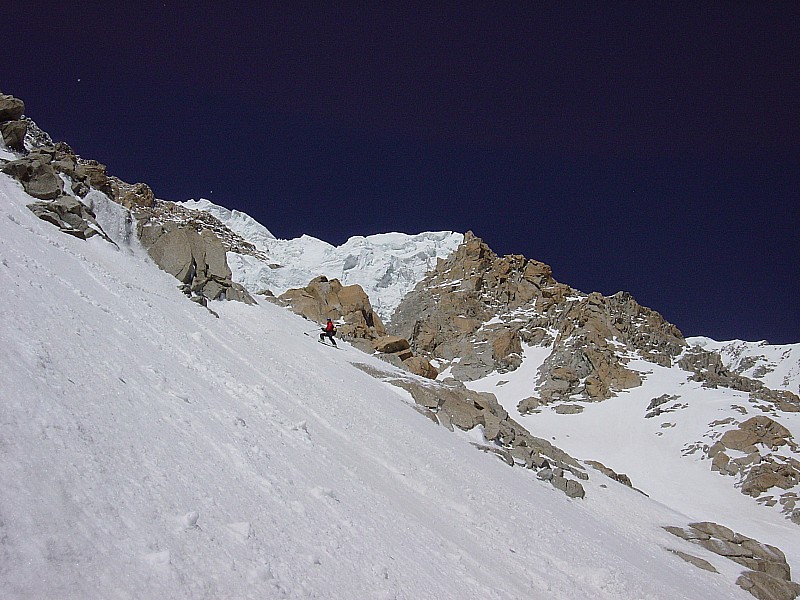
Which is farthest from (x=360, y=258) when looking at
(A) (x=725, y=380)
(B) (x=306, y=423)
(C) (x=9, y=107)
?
(B) (x=306, y=423)

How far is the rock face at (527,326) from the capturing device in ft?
300

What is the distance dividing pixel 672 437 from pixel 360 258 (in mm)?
95465

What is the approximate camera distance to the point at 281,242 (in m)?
163

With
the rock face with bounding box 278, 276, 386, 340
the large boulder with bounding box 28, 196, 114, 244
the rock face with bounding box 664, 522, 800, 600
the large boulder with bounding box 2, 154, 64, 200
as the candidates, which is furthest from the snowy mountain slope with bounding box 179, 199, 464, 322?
the rock face with bounding box 664, 522, 800, 600

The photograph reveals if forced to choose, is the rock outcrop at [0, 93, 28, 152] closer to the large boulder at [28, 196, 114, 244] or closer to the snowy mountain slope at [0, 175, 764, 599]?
the large boulder at [28, 196, 114, 244]

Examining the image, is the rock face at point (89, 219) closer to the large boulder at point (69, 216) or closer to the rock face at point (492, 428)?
the large boulder at point (69, 216)

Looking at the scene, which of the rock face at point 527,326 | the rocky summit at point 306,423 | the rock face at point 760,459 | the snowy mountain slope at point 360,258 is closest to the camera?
the rocky summit at point 306,423

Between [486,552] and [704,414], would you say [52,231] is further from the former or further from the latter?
[704,414]

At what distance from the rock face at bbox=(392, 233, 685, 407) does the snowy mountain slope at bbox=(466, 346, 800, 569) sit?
4.95 meters

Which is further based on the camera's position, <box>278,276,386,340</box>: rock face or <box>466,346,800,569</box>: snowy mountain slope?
<box>278,276,386,340</box>: rock face

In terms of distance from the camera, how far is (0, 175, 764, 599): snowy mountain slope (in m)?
4.84

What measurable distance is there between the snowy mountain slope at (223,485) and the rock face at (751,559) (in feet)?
2.80

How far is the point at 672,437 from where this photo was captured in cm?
6309

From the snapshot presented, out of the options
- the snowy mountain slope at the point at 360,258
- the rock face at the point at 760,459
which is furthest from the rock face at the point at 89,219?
the snowy mountain slope at the point at 360,258
